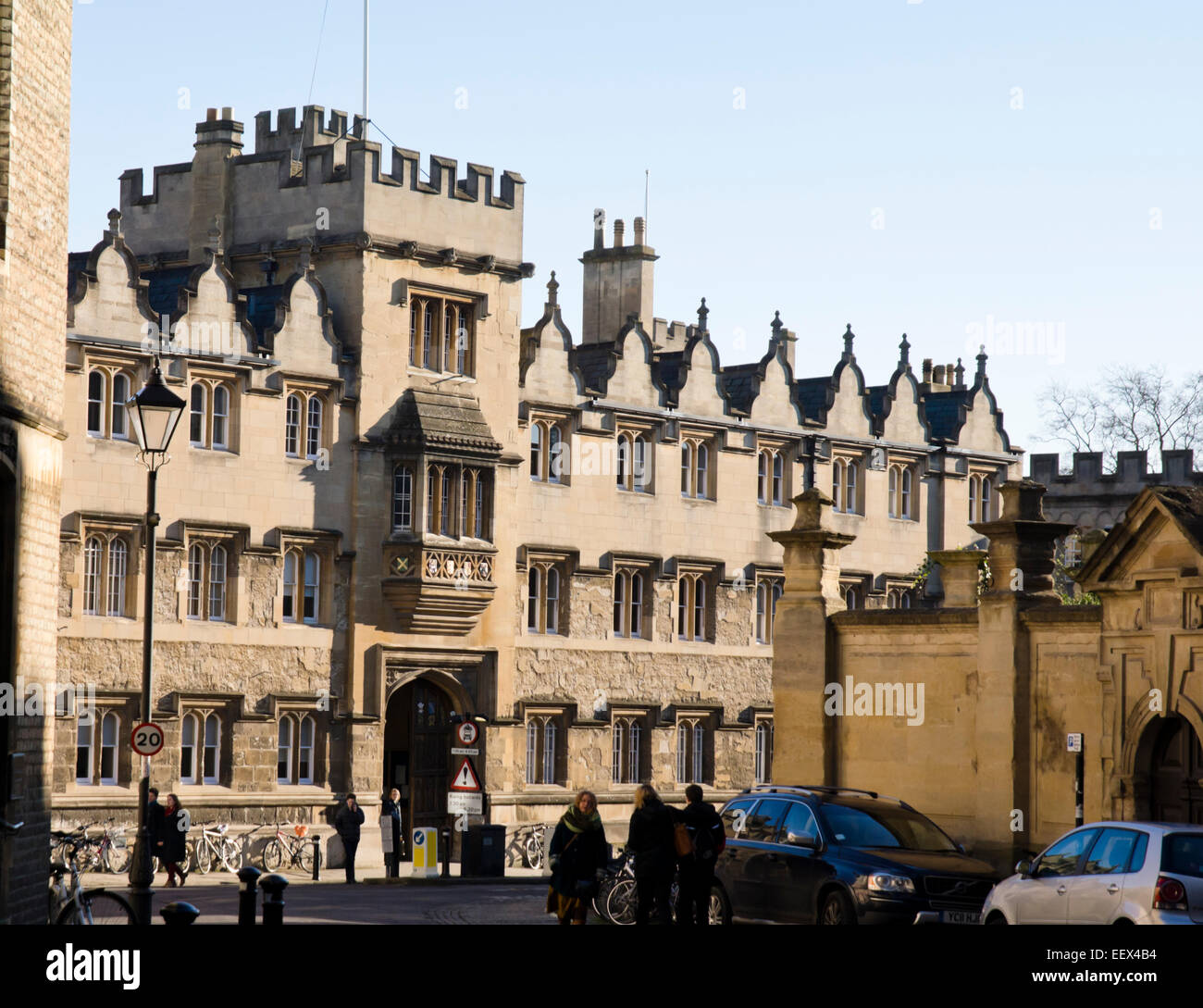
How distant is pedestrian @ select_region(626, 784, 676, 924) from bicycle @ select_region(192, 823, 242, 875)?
20835 mm

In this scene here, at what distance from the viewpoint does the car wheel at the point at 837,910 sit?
66.2 ft

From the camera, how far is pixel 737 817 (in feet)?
74.1

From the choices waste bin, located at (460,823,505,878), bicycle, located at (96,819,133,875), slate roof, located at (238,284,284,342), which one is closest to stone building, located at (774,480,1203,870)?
waste bin, located at (460,823,505,878)

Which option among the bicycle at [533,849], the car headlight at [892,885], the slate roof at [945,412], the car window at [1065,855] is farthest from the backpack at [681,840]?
the slate roof at [945,412]

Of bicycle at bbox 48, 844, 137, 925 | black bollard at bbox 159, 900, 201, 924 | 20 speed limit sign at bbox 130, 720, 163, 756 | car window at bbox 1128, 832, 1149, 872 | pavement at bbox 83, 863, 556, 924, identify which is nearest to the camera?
black bollard at bbox 159, 900, 201, 924

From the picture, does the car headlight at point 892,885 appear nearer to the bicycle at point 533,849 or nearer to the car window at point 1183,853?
the car window at point 1183,853

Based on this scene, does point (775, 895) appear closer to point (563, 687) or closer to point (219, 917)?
point (219, 917)

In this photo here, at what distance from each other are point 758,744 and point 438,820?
10.0 meters

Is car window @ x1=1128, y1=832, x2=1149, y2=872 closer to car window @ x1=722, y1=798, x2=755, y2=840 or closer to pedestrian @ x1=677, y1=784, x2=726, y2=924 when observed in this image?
pedestrian @ x1=677, y1=784, x2=726, y2=924

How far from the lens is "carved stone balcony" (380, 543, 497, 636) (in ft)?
143

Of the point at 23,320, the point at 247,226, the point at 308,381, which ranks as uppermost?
the point at 247,226

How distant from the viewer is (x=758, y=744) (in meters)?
51.8

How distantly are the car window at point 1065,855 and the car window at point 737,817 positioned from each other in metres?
4.39

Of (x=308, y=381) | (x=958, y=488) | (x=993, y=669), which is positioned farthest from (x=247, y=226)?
(x=993, y=669)
